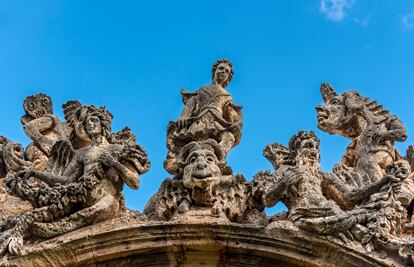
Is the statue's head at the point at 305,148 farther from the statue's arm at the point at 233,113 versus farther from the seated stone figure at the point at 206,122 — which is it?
the statue's arm at the point at 233,113

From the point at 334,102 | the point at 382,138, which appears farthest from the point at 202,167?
the point at 334,102

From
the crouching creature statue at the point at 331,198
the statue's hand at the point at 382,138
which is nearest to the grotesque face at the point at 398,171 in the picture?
the crouching creature statue at the point at 331,198

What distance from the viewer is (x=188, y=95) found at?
1176 centimetres

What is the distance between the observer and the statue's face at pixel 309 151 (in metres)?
9.64

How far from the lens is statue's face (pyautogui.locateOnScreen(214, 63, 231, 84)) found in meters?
12.1

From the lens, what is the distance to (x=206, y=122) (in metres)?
10.8

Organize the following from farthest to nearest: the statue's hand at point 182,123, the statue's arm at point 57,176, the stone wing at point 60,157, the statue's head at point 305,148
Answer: the statue's hand at point 182,123, the stone wing at point 60,157, the statue's arm at point 57,176, the statue's head at point 305,148

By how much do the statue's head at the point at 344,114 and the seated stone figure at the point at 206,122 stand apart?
4.03ft

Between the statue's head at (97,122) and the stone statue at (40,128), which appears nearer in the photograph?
the statue's head at (97,122)

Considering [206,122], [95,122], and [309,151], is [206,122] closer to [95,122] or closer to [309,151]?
[95,122]

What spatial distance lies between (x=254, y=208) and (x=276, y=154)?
1511 mm

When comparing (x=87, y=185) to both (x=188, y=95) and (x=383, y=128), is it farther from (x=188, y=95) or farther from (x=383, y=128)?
(x=383, y=128)

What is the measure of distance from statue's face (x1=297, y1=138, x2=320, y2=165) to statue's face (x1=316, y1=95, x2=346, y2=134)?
1528 mm

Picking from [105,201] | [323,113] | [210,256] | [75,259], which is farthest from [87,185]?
[323,113]
